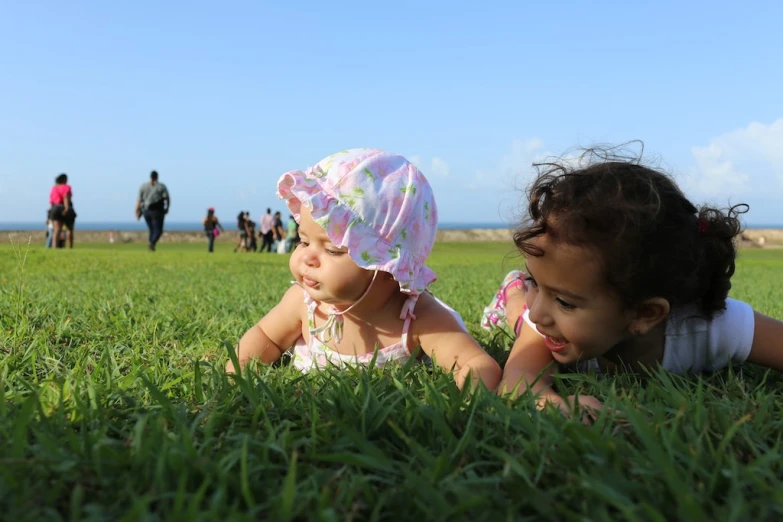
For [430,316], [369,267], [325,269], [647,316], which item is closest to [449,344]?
[430,316]

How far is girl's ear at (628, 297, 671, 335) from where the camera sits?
2253mm

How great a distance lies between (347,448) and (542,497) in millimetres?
463

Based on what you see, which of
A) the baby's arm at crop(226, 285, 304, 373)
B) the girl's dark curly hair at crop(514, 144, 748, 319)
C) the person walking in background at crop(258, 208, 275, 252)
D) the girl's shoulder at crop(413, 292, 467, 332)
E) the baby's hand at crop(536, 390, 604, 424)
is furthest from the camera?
the person walking in background at crop(258, 208, 275, 252)

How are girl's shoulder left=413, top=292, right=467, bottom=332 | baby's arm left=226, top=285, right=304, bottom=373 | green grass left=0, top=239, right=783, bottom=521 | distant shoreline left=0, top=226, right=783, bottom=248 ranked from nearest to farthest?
green grass left=0, top=239, right=783, bottom=521 < girl's shoulder left=413, top=292, right=467, bottom=332 < baby's arm left=226, top=285, right=304, bottom=373 < distant shoreline left=0, top=226, right=783, bottom=248

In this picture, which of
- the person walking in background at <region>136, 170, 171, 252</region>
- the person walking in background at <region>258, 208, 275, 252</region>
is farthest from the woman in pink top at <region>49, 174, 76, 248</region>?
the person walking in background at <region>258, 208, 275, 252</region>

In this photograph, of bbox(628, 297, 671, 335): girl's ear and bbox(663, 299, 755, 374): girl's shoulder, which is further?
bbox(663, 299, 755, 374): girl's shoulder

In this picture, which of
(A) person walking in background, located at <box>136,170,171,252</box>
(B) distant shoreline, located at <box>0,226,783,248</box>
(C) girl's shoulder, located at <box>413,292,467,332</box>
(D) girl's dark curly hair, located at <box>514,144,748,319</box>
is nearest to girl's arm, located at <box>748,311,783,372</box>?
(D) girl's dark curly hair, located at <box>514,144,748,319</box>

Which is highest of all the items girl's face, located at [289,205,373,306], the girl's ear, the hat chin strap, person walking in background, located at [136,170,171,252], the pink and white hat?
person walking in background, located at [136,170,171,252]

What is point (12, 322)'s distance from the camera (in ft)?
10.7

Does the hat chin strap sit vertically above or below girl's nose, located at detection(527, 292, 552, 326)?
below

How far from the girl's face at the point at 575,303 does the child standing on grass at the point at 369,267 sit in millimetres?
315

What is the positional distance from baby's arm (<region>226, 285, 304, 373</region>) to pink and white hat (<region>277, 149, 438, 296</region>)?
1.47ft

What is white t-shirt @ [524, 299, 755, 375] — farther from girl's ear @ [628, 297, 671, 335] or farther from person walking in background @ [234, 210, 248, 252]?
person walking in background @ [234, 210, 248, 252]

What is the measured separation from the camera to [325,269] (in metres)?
2.52
